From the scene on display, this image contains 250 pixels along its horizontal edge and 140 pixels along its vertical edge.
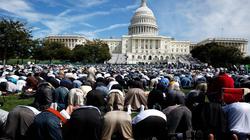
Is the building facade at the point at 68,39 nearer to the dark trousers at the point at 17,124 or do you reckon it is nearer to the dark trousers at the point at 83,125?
the dark trousers at the point at 17,124

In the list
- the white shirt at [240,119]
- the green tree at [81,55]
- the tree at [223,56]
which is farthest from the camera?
the green tree at [81,55]

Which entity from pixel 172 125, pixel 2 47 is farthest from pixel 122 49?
pixel 172 125

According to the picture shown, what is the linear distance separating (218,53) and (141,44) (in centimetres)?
7019

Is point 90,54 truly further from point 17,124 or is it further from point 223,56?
point 17,124

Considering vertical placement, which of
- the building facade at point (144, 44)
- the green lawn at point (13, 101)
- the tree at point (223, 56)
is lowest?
the green lawn at point (13, 101)

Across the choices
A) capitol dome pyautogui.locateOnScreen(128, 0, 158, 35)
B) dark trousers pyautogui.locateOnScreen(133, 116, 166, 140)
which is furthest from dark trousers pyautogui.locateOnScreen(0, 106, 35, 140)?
capitol dome pyautogui.locateOnScreen(128, 0, 158, 35)

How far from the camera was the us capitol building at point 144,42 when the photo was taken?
14912 cm

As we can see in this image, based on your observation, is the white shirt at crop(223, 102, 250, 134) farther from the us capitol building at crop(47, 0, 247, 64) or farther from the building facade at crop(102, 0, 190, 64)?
the us capitol building at crop(47, 0, 247, 64)

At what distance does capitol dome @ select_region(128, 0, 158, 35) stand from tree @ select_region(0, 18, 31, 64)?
4468 inches

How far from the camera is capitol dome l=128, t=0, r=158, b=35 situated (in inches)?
6655

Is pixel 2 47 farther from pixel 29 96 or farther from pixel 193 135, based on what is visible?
pixel 193 135

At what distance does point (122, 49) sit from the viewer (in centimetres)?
16438

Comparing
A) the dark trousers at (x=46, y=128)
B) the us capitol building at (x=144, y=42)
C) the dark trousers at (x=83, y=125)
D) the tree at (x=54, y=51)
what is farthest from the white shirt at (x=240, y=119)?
the us capitol building at (x=144, y=42)

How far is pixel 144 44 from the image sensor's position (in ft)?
527
